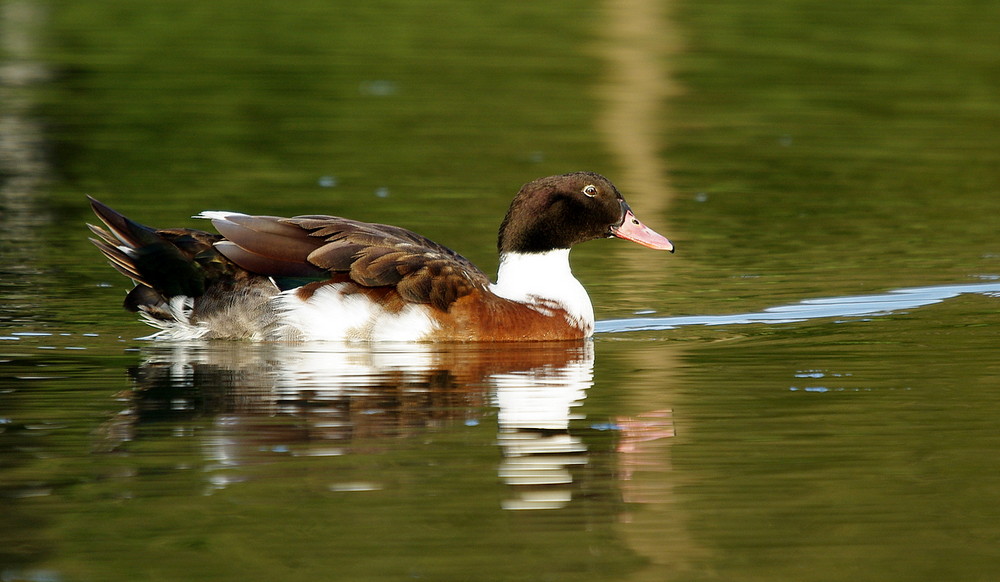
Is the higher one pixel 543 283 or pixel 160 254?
pixel 160 254

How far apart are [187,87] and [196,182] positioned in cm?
743

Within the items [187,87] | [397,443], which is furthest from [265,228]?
[187,87]

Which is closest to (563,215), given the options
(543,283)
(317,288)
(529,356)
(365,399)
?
(543,283)

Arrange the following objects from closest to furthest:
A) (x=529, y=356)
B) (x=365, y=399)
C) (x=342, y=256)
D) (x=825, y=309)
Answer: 1. (x=365, y=399)
2. (x=529, y=356)
3. (x=342, y=256)
4. (x=825, y=309)

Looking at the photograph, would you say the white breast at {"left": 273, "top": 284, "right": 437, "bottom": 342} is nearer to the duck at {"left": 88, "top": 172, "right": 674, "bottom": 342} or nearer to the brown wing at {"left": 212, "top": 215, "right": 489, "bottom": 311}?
the duck at {"left": 88, "top": 172, "right": 674, "bottom": 342}

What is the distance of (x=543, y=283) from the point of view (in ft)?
39.2

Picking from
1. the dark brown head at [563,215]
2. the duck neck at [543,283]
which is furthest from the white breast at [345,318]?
the dark brown head at [563,215]

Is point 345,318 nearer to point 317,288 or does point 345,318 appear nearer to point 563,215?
point 317,288

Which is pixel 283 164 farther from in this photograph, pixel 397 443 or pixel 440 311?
pixel 397 443

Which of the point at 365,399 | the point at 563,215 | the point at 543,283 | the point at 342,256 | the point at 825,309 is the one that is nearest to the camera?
the point at 365,399

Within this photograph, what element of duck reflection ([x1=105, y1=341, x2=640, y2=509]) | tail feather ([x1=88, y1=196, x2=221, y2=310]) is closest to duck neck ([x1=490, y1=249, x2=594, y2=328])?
duck reflection ([x1=105, y1=341, x2=640, y2=509])

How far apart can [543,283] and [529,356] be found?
3.20 ft

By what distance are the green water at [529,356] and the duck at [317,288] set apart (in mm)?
259

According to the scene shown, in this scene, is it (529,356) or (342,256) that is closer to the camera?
(529,356)
